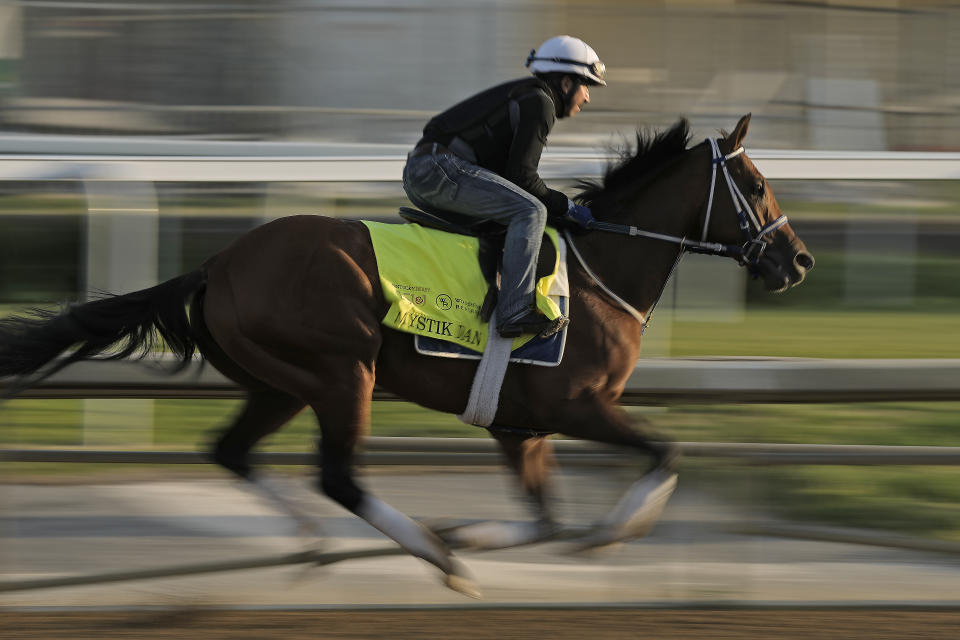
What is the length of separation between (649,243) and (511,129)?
615mm

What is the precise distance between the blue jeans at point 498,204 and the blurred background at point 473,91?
1679 mm

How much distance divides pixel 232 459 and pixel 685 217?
1737 mm

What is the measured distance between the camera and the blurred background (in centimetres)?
628

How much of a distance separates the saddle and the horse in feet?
0.50

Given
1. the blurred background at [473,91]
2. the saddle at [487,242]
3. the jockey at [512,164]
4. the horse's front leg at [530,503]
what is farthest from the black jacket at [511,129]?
the blurred background at [473,91]

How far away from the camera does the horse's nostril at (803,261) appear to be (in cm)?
458

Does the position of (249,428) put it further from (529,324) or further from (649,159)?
(649,159)

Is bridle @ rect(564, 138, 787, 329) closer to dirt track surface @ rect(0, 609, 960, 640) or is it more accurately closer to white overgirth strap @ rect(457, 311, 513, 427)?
white overgirth strap @ rect(457, 311, 513, 427)

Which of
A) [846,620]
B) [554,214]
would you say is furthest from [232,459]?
[846,620]

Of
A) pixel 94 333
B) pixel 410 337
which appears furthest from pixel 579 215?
pixel 94 333

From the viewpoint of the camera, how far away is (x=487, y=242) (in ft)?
14.4

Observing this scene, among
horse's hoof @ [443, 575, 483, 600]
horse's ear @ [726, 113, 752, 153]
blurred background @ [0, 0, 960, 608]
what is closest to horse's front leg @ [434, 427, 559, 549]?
horse's hoof @ [443, 575, 483, 600]

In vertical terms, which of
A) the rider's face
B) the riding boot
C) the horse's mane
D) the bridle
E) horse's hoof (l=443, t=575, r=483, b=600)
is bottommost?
horse's hoof (l=443, t=575, r=483, b=600)

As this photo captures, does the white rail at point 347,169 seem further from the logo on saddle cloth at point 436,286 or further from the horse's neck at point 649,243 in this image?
the logo on saddle cloth at point 436,286
